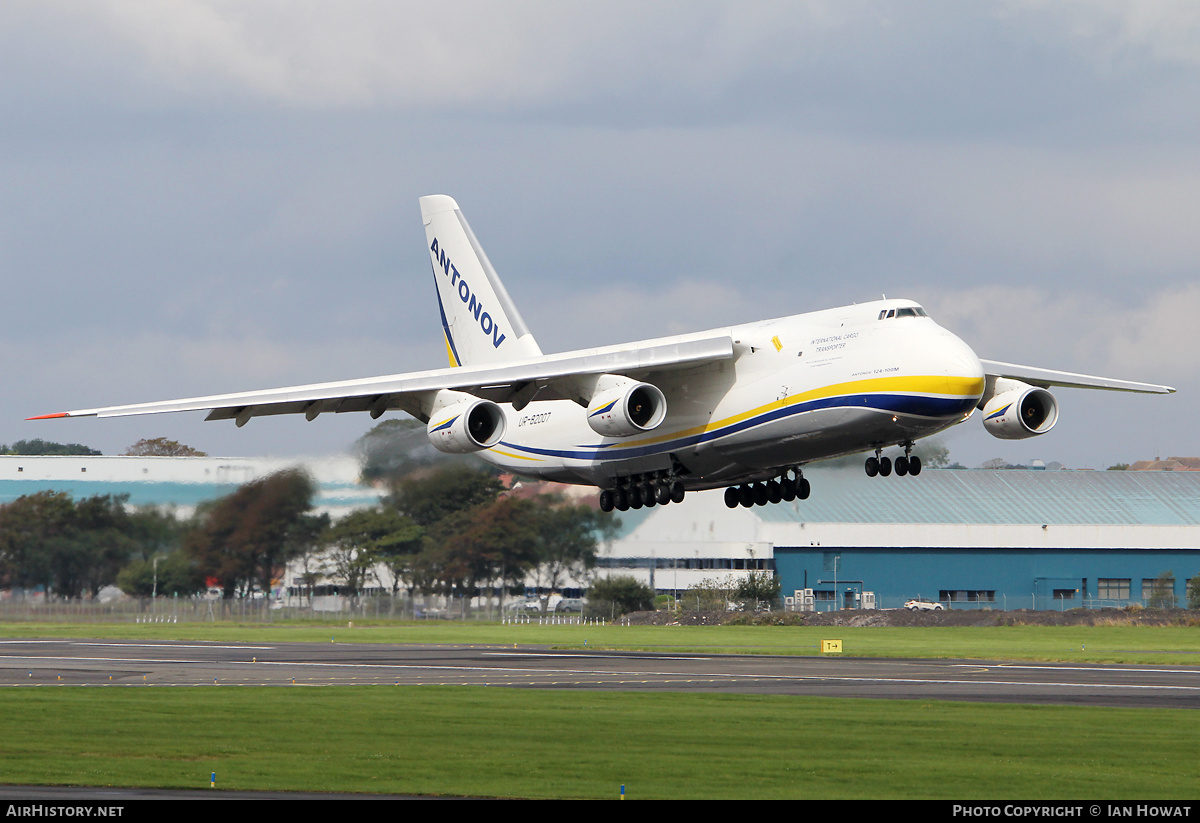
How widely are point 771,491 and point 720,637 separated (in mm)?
17073

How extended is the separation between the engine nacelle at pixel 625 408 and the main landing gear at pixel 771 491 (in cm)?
337

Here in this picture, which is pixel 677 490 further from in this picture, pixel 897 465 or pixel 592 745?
pixel 592 745

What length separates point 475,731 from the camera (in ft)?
67.3

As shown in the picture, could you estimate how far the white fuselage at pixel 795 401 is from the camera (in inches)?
1041

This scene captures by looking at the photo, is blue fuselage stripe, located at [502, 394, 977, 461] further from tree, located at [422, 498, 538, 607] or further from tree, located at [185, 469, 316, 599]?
tree, located at [185, 469, 316, 599]

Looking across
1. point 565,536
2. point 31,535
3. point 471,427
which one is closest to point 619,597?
point 565,536

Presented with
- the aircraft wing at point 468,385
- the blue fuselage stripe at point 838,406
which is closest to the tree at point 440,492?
the aircraft wing at point 468,385

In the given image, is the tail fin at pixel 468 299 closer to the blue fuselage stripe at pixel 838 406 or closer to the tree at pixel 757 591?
the blue fuselage stripe at pixel 838 406

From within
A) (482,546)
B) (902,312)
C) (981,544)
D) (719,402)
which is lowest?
(482,546)

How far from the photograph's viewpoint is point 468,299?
130 ft

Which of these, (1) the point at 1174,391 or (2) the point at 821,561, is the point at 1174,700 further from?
(2) the point at 821,561

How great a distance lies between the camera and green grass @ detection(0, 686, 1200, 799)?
625 inches

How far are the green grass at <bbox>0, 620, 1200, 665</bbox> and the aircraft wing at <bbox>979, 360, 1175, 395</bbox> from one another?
7547mm
